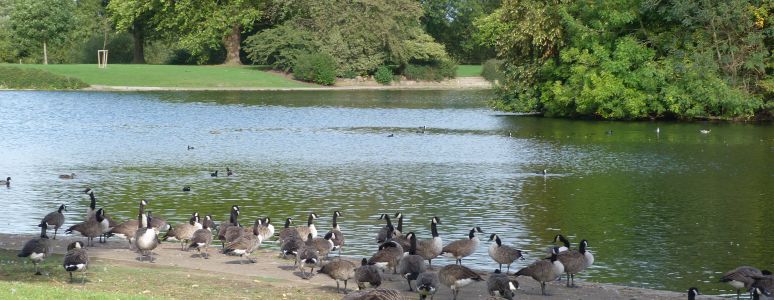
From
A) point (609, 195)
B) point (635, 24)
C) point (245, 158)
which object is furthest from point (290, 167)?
point (635, 24)

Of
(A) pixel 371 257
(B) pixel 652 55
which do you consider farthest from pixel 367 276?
(B) pixel 652 55

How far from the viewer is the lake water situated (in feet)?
85.6

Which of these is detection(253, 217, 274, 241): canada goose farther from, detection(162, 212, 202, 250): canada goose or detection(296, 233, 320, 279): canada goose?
detection(296, 233, 320, 279): canada goose

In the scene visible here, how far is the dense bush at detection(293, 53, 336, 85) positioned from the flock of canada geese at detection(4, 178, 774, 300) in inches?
3032

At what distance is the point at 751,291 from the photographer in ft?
59.3

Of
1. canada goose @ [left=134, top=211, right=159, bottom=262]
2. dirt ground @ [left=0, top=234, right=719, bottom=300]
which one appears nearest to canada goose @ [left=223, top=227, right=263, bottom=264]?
dirt ground @ [left=0, top=234, right=719, bottom=300]

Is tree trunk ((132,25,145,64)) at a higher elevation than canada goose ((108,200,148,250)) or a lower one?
higher

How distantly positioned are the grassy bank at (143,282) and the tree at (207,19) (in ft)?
291

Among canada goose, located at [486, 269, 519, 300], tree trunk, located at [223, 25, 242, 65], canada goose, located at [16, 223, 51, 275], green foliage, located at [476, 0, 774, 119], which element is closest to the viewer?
canada goose, located at [486, 269, 519, 300]

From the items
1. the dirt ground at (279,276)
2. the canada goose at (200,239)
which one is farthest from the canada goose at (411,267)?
the canada goose at (200,239)

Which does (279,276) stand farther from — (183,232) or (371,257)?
(183,232)

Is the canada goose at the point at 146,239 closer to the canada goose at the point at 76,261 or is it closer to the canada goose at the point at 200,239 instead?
the canada goose at the point at 200,239

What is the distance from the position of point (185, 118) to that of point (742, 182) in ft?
117

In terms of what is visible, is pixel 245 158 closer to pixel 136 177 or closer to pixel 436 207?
pixel 136 177
